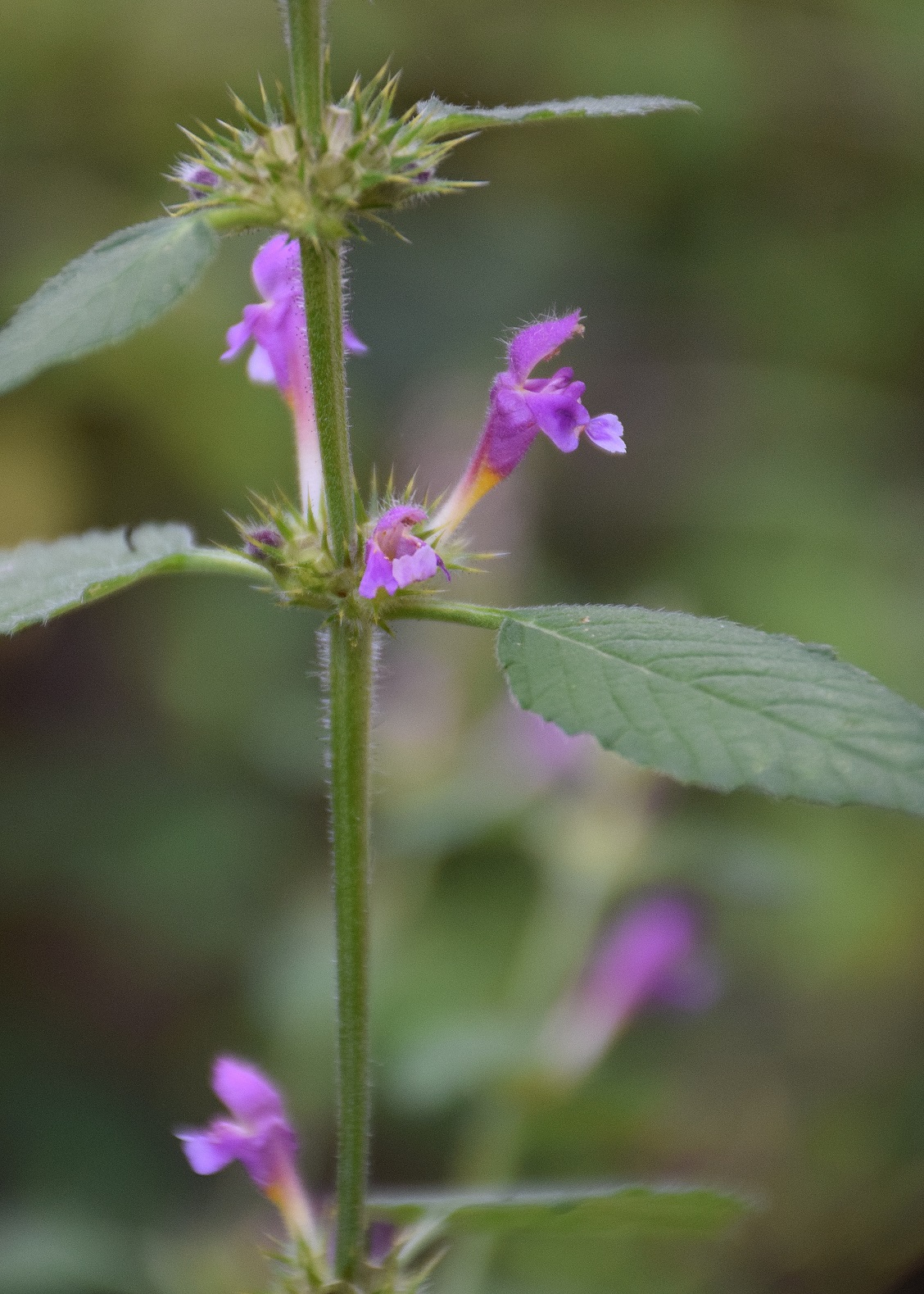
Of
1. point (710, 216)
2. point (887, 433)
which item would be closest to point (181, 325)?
point (710, 216)

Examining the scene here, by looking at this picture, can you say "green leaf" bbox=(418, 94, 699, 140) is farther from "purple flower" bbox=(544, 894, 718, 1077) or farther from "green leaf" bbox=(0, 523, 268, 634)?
"purple flower" bbox=(544, 894, 718, 1077)

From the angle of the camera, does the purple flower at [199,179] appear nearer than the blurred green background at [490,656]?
Yes

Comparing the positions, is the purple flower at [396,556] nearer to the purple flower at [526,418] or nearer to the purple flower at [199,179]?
the purple flower at [526,418]

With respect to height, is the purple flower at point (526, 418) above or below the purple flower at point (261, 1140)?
above

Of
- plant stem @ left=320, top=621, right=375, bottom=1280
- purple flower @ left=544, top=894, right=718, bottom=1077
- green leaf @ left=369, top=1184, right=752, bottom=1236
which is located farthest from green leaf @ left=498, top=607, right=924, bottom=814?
purple flower @ left=544, top=894, right=718, bottom=1077

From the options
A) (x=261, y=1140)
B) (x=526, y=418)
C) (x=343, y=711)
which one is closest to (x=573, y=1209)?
(x=261, y=1140)

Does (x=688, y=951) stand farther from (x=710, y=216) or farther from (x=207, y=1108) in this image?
(x=710, y=216)

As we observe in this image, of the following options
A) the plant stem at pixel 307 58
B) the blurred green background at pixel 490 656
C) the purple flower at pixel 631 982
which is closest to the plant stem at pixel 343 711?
the plant stem at pixel 307 58
